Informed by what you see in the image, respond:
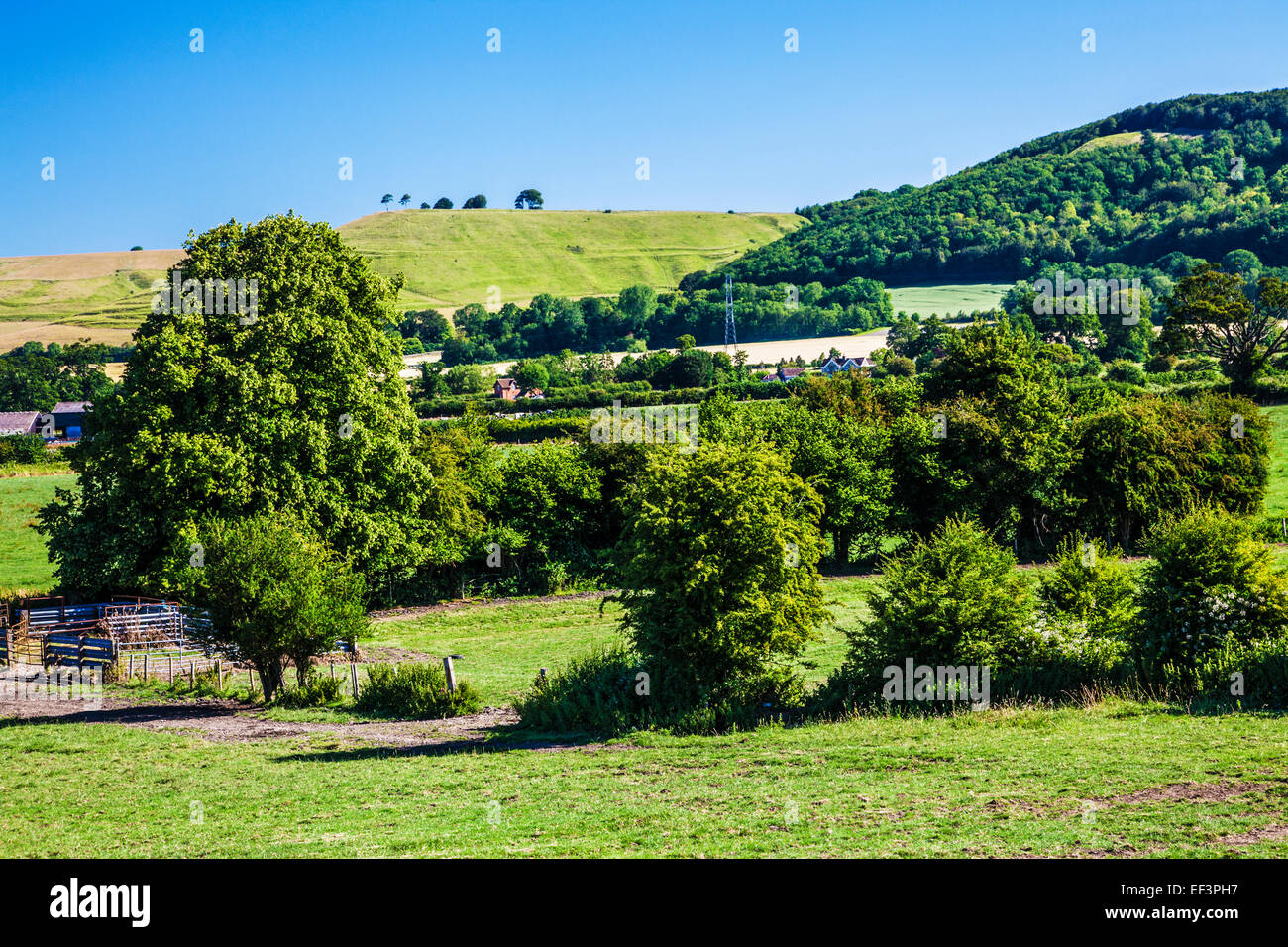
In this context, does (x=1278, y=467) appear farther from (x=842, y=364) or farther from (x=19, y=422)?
(x=19, y=422)

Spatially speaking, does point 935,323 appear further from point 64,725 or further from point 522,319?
point 64,725

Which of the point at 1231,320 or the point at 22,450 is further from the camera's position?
the point at 22,450

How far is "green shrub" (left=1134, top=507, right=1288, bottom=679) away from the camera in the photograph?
69.5 feet

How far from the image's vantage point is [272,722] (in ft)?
82.7

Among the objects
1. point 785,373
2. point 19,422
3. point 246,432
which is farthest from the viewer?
point 785,373

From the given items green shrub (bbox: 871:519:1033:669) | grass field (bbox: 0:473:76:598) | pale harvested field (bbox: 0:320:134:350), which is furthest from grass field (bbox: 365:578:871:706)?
pale harvested field (bbox: 0:320:134:350)

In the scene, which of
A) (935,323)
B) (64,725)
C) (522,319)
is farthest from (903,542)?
(522,319)

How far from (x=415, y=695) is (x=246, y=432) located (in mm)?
14479

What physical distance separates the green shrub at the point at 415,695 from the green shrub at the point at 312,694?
1056 millimetres

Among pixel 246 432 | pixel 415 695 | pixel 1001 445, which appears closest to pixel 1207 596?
pixel 415 695

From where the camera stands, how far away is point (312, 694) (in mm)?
27641

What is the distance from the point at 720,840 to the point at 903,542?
128 ft

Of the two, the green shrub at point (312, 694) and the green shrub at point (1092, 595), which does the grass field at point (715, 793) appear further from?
the green shrub at point (312, 694)

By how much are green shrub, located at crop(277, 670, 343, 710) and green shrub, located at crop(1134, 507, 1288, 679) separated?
19698mm
